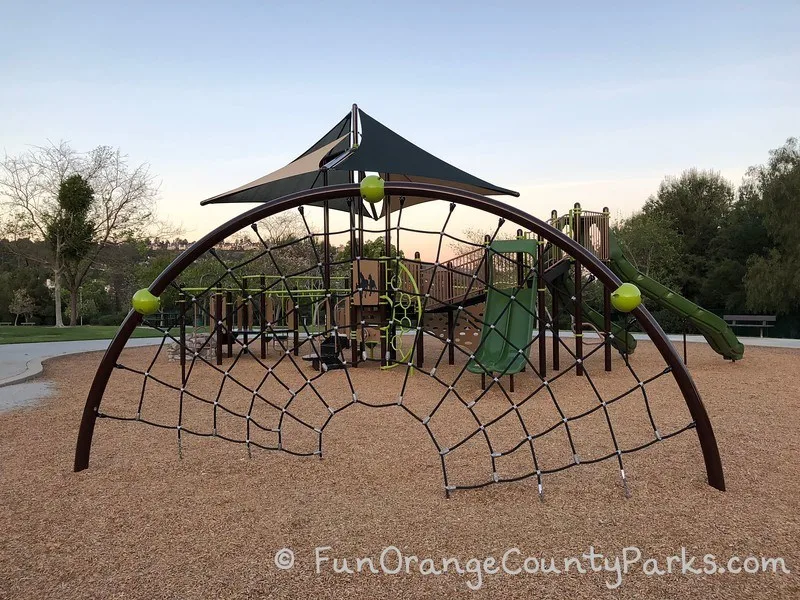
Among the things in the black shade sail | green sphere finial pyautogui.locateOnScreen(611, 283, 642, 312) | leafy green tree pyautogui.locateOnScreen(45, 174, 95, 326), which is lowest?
green sphere finial pyautogui.locateOnScreen(611, 283, 642, 312)

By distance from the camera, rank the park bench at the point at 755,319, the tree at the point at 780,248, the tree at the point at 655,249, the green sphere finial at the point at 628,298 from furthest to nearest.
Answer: the tree at the point at 655,249 < the tree at the point at 780,248 < the park bench at the point at 755,319 < the green sphere finial at the point at 628,298

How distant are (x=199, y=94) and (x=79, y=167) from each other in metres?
14.2

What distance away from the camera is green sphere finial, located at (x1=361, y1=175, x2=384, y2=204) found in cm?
289

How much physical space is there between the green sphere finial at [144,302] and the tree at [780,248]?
72.2 ft

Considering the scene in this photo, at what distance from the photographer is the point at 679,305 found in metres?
7.99

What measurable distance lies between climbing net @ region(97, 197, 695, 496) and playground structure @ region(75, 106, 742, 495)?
4 centimetres

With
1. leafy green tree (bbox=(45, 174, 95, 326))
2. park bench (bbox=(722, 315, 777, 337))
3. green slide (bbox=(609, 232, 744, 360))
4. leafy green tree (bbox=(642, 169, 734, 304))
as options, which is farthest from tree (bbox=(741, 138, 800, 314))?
leafy green tree (bbox=(45, 174, 95, 326))

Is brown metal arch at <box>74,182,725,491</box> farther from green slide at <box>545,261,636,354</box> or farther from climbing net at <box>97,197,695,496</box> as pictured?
green slide at <box>545,261,636,354</box>

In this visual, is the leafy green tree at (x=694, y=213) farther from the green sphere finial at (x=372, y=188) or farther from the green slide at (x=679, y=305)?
the green sphere finial at (x=372, y=188)

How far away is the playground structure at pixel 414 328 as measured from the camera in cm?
303

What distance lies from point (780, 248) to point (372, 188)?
76.2 feet

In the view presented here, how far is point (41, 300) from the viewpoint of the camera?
26.2 metres

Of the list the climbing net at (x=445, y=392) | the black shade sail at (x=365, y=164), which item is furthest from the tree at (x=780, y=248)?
the black shade sail at (x=365, y=164)

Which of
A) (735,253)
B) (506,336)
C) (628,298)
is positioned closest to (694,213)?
(735,253)
